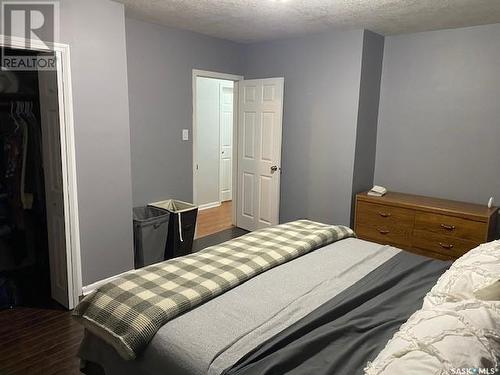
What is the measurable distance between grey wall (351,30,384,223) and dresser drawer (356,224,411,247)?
24 cm

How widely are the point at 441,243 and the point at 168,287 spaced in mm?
2725

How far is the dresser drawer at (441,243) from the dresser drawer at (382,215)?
0.46ft

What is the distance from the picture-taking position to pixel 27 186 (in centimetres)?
297

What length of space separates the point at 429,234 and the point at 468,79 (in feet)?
5.16

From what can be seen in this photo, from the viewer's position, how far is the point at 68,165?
8.85 ft

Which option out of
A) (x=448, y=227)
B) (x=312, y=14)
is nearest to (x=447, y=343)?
(x=448, y=227)

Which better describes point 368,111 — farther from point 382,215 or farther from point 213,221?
point 213,221

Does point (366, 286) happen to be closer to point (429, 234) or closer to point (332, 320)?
point (332, 320)

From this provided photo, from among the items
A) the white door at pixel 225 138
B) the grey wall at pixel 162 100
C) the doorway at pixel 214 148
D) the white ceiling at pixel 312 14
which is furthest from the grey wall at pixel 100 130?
the white door at pixel 225 138

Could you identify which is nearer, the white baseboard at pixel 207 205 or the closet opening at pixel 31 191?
the closet opening at pixel 31 191

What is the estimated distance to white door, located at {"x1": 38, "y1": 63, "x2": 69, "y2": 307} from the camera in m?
2.68

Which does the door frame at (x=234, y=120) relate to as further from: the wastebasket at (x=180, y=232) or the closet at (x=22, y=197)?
the closet at (x=22, y=197)

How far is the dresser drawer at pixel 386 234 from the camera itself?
3625 millimetres

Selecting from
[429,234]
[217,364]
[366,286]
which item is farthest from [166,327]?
[429,234]
